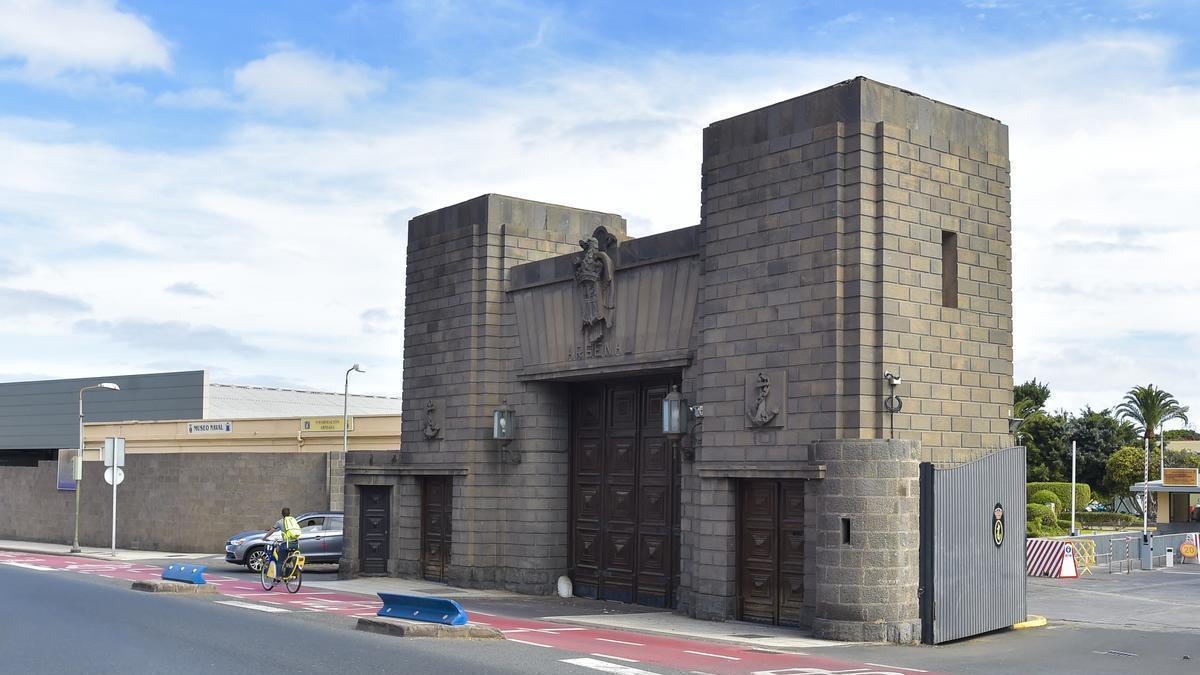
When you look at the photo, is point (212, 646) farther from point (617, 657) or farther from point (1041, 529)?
point (1041, 529)

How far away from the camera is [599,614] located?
822 inches

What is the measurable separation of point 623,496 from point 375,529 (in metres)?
7.10

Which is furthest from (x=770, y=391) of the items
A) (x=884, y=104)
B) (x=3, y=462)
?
(x=3, y=462)

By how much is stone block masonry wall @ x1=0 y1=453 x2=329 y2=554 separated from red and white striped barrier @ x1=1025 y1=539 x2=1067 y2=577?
20.1 meters

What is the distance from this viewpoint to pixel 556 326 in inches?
939

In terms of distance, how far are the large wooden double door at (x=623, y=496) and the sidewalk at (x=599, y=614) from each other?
2.04ft

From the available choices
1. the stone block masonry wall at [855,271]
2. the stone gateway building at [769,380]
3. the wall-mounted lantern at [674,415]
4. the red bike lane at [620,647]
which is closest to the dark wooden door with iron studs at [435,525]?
the stone gateway building at [769,380]

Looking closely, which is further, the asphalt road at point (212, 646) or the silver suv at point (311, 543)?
the silver suv at point (311, 543)

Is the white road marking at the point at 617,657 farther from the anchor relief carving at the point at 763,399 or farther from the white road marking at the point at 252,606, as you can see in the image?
the white road marking at the point at 252,606

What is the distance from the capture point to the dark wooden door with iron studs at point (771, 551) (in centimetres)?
1809

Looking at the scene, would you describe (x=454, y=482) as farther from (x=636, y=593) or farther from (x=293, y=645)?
(x=293, y=645)

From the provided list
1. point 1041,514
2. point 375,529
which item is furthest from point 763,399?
point 1041,514

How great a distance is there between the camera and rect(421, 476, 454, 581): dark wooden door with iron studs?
26.0 m

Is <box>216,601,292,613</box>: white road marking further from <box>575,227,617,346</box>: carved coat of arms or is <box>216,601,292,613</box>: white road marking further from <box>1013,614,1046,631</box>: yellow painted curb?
<box>1013,614,1046,631</box>: yellow painted curb
